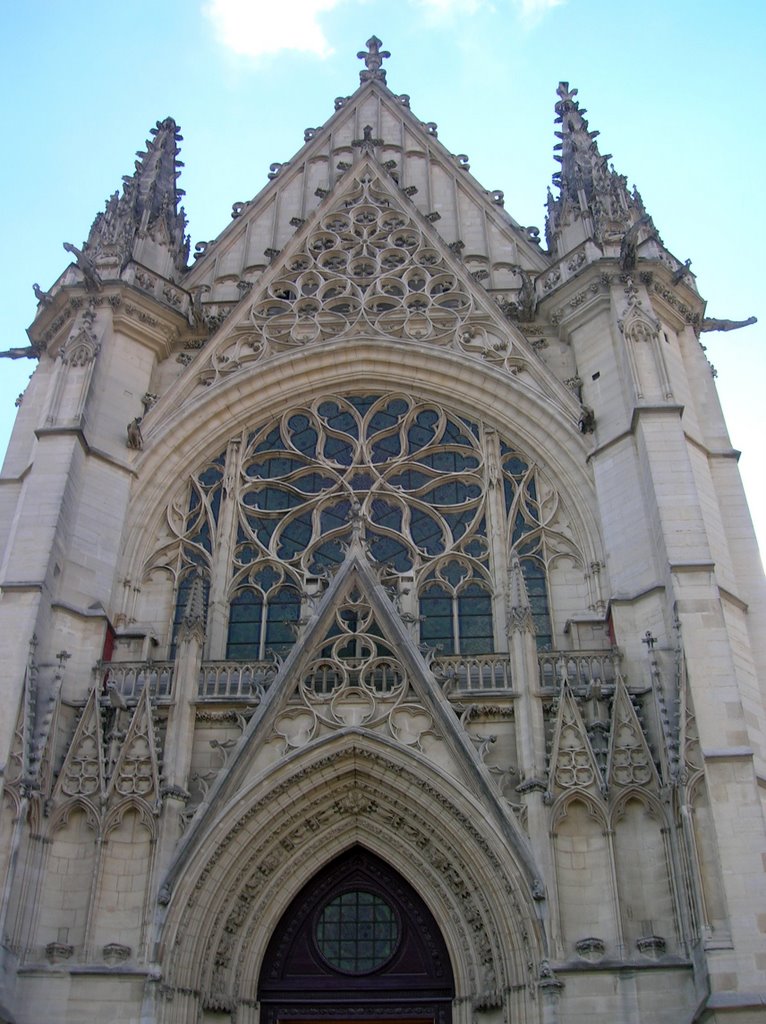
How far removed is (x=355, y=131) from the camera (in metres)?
22.4

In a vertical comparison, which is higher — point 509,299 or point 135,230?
point 135,230

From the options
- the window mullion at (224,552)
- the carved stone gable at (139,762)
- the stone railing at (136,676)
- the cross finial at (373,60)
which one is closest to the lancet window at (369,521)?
the window mullion at (224,552)

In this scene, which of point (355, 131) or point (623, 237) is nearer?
point (623, 237)

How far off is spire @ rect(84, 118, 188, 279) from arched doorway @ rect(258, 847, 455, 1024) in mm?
9866

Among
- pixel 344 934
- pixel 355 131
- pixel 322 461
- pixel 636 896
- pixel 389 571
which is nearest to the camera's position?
pixel 636 896

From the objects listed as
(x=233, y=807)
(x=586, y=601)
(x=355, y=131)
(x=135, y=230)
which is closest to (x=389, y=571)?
(x=586, y=601)

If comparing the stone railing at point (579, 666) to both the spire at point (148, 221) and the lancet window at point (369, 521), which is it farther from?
the spire at point (148, 221)

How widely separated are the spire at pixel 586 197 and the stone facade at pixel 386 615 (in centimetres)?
8

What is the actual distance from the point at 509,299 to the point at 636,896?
33.0 feet

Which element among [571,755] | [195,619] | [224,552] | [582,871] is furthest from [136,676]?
[582,871]

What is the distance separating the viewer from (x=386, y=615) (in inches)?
536

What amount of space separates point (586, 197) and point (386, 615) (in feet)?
29.4

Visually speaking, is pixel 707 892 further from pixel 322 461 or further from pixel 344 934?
pixel 322 461

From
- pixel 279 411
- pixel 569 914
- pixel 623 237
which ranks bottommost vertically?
pixel 569 914
